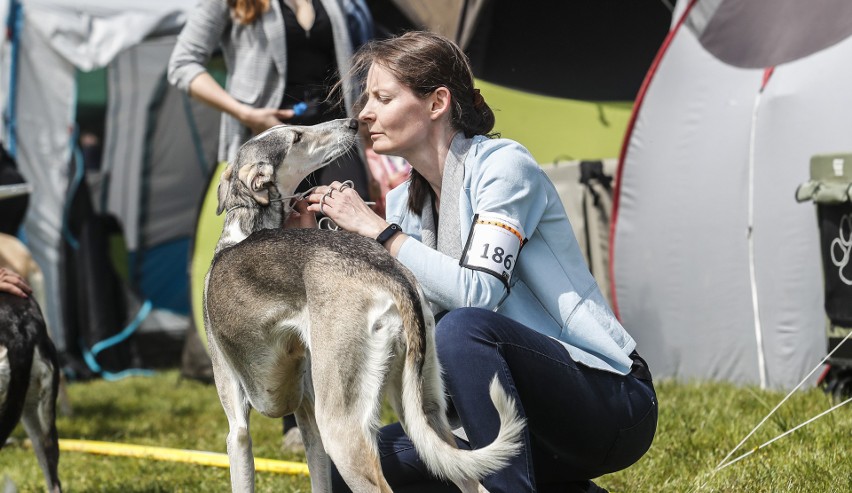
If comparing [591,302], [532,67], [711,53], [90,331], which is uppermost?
[591,302]

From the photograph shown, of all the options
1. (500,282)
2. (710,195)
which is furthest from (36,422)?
(710,195)

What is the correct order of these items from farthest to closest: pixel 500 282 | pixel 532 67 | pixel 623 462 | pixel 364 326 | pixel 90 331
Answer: pixel 90 331
pixel 532 67
pixel 623 462
pixel 500 282
pixel 364 326

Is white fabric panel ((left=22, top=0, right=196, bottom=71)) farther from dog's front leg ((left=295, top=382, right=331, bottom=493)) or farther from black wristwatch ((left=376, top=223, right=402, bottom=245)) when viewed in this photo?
black wristwatch ((left=376, top=223, right=402, bottom=245))

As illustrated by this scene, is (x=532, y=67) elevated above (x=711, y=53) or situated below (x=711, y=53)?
below

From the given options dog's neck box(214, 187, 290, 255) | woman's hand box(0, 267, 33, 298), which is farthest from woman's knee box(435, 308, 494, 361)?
woman's hand box(0, 267, 33, 298)

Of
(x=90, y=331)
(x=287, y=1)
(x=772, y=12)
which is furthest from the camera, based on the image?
(x=90, y=331)

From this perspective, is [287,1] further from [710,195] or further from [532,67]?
[532,67]

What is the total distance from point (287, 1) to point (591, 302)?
259cm

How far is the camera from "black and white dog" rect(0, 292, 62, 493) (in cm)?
370

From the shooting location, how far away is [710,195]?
5.32 metres

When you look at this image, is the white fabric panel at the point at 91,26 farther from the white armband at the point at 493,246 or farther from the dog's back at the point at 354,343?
the white armband at the point at 493,246

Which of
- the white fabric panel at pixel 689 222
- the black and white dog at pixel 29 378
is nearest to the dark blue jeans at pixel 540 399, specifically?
the black and white dog at pixel 29 378

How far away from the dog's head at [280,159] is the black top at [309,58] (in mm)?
1321

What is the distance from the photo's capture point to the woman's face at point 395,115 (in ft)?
9.48
